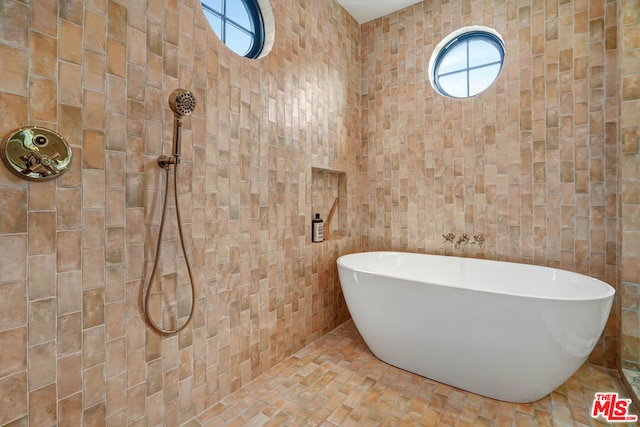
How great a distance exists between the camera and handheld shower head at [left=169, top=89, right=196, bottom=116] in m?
1.37

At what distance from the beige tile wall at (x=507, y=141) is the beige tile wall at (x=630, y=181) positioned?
148mm

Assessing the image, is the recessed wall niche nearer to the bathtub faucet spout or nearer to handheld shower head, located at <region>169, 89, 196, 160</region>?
the bathtub faucet spout

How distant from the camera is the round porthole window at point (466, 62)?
2455mm

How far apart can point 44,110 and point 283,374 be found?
5.93ft

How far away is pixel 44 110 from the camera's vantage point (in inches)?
40.8

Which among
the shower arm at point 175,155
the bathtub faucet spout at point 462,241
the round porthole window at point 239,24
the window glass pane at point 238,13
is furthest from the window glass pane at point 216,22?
the bathtub faucet spout at point 462,241

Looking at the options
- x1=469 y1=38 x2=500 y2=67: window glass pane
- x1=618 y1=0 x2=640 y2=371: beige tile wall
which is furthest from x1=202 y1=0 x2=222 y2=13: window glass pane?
x1=618 y1=0 x2=640 y2=371: beige tile wall

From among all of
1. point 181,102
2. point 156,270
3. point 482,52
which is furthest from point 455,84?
point 156,270

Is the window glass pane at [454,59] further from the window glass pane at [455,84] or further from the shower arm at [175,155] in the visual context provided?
the shower arm at [175,155]

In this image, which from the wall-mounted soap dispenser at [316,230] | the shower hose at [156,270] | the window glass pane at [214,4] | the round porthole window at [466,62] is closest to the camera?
the shower hose at [156,270]

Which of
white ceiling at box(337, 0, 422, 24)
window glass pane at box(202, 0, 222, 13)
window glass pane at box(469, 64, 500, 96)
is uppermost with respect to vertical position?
white ceiling at box(337, 0, 422, 24)

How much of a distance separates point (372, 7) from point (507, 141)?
1.71 meters

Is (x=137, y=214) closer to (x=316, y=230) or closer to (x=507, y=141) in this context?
(x=316, y=230)

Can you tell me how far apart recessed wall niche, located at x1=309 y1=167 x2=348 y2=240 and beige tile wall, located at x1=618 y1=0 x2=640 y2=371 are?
1.94 meters
